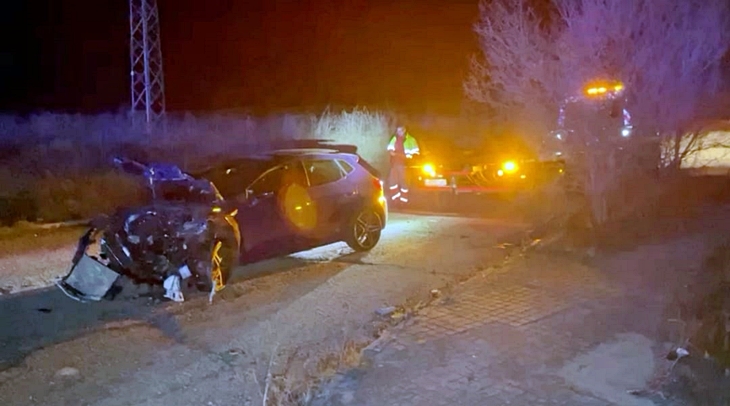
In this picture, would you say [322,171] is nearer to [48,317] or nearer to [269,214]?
[269,214]

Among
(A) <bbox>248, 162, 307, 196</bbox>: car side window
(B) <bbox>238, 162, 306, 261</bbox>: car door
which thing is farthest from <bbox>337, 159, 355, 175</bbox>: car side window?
(B) <bbox>238, 162, 306, 261</bbox>: car door

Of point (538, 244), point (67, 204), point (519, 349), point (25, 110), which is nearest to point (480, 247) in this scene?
point (538, 244)

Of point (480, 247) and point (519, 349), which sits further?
point (480, 247)

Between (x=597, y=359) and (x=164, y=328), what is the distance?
3903mm

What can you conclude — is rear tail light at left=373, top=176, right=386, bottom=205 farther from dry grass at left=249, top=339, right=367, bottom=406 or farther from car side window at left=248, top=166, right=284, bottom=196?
dry grass at left=249, top=339, right=367, bottom=406

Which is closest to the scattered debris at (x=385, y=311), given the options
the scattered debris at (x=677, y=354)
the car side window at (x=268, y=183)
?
the car side window at (x=268, y=183)

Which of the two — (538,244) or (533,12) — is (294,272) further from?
(533,12)

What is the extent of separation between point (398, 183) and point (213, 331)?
9.34 m

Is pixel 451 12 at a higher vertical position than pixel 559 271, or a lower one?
higher

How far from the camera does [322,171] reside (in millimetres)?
10656

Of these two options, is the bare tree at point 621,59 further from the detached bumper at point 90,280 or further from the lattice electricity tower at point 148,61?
the lattice electricity tower at point 148,61

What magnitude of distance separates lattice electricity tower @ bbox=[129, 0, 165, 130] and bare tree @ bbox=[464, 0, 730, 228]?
9.89m

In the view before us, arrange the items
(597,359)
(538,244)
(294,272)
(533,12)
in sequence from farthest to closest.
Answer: (533,12)
(538,244)
(294,272)
(597,359)

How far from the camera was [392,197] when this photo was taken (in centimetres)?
1641
